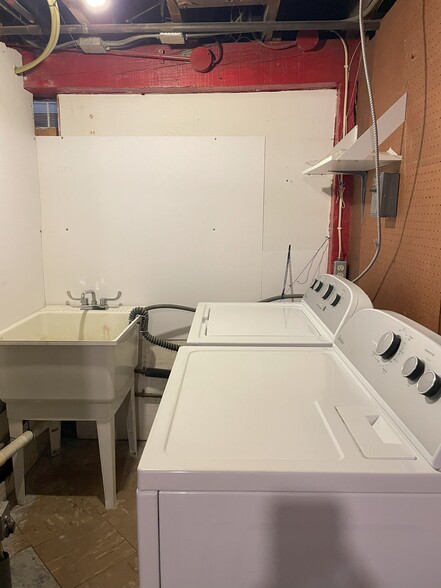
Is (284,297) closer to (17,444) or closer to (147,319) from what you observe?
(147,319)

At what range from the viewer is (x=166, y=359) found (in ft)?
7.63

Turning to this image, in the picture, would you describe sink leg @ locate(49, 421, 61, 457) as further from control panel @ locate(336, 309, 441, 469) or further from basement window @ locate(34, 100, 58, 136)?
control panel @ locate(336, 309, 441, 469)

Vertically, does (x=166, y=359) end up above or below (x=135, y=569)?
above

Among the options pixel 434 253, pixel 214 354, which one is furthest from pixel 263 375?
pixel 434 253

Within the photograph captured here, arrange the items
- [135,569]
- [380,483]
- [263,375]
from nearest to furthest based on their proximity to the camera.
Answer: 1. [380,483]
2. [263,375]
3. [135,569]

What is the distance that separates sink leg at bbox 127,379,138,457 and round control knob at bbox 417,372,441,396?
5.50 feet

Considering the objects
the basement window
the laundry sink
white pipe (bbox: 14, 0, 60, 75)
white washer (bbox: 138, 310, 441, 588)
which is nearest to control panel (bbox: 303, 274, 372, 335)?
white washer (bbox: 138, 310, 441, 588)

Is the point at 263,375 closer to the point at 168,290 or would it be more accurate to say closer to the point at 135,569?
the point at 135,569

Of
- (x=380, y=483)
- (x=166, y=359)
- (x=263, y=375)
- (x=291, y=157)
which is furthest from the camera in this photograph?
(x=166, y=359)

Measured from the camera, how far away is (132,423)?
2.20m

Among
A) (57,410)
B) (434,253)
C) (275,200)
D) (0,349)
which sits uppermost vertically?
(275,200)

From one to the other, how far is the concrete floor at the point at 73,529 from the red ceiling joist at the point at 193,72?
1.99 metres

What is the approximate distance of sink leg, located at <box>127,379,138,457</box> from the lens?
220 centimetres

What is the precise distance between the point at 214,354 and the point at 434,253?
0.75m
